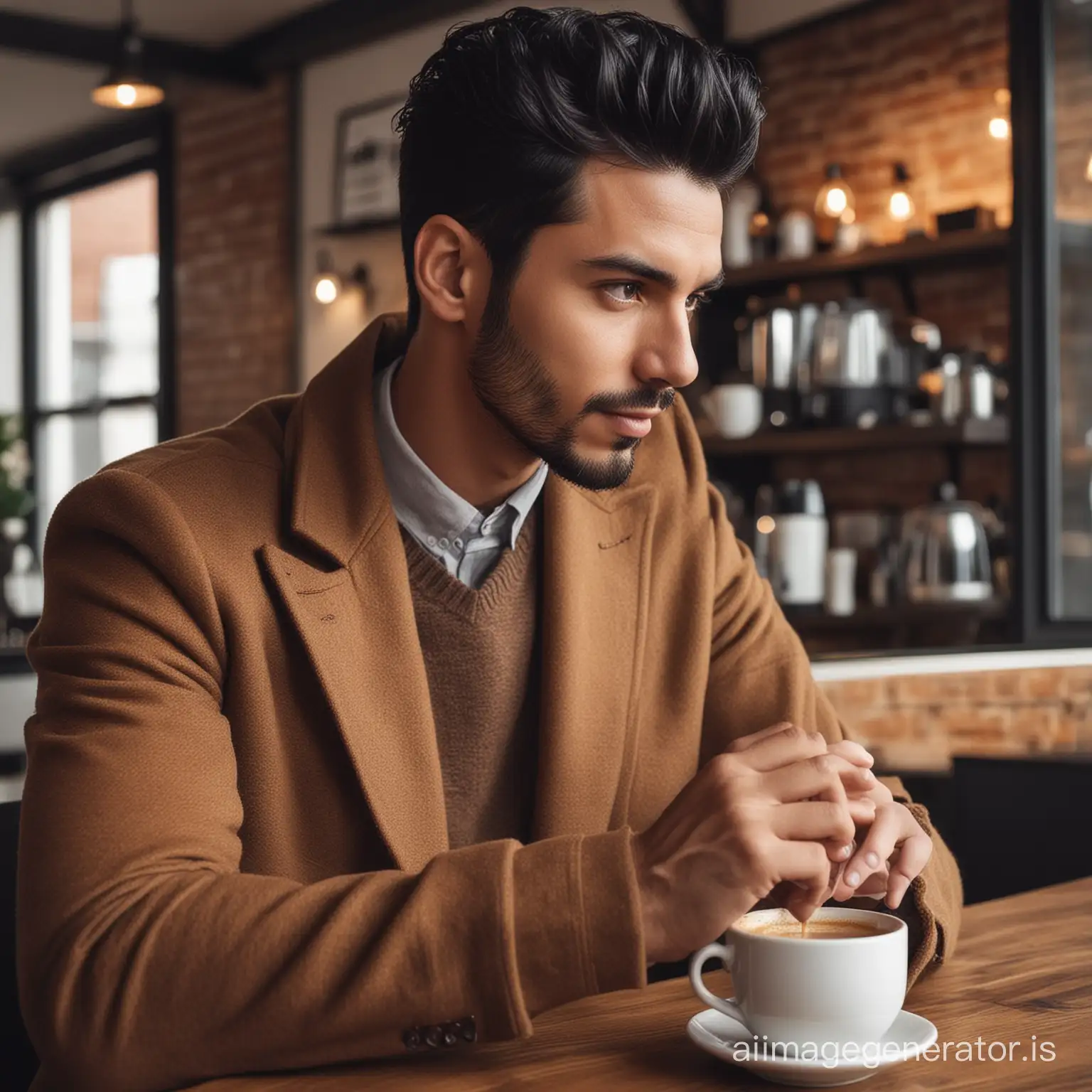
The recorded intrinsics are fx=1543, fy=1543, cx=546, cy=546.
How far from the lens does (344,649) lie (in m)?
1.34

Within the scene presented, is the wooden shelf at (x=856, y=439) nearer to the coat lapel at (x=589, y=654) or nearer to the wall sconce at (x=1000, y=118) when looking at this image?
the wall sconce at (x=1000, y=118)

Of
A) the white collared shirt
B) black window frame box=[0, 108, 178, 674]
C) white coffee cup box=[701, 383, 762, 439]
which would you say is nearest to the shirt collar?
the white collared shirt

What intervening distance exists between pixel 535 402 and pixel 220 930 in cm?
58

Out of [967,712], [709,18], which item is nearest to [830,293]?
[709,18]

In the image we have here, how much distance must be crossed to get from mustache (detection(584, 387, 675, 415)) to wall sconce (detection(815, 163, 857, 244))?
3758mm

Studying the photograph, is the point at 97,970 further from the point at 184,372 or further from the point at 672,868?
the point at 184,372

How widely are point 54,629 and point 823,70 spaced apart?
456cm

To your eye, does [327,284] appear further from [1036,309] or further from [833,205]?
[1036,309]

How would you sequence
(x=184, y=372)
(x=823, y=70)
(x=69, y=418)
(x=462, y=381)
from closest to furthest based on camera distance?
(x=462, y=381), (x=823, y=70), (x=184, y=372), (x=69, y=418)

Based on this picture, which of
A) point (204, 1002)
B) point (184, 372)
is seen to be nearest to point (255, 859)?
point (204, 1002)

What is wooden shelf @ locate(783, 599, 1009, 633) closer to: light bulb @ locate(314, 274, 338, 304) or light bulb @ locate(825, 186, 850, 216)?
light bulb @ locate(825, 186, 850, 216)

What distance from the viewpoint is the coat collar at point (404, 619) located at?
52.4 inches

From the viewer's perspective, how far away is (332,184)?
680 cm

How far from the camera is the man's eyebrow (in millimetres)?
1325
